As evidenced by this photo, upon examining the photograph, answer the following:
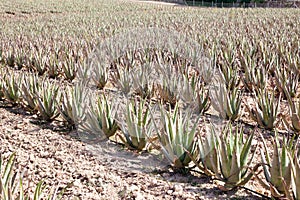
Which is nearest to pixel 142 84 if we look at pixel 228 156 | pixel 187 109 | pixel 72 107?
pixel 72 107

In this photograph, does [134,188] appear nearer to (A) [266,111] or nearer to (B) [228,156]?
(B) [228,156]

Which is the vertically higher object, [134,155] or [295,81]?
[295,81]

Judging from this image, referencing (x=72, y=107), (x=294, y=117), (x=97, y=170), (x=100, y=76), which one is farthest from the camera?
(x=100, y=76)

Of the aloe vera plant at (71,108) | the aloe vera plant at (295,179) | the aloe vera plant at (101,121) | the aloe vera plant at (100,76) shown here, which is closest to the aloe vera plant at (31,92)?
the aloe vera plant at (71,108)

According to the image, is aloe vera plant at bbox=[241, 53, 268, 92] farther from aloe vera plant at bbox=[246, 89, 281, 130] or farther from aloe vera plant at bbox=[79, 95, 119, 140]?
aloe vera plant at bbox=[79, 95, 119, 140]

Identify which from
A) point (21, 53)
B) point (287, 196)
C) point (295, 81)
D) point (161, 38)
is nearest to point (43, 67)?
point (21, 53)

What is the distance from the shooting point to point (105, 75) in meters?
6.49

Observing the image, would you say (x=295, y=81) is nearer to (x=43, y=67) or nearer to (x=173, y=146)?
(x=173, y=146)

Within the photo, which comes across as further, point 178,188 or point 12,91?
point 12,91

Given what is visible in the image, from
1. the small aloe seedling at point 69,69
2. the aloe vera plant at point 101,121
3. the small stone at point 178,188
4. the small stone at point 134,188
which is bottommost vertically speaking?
the small stone at point 134,188

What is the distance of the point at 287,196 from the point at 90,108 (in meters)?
2.47

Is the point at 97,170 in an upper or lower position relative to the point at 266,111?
lower

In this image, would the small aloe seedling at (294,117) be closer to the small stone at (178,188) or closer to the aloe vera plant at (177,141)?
the aloe vera plant at (177,141)

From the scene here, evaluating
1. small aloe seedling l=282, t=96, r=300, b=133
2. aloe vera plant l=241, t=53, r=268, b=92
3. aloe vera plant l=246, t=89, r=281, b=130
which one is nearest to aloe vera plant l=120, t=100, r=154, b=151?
aloe vera plant l=246, t=89, r=281, b=130
